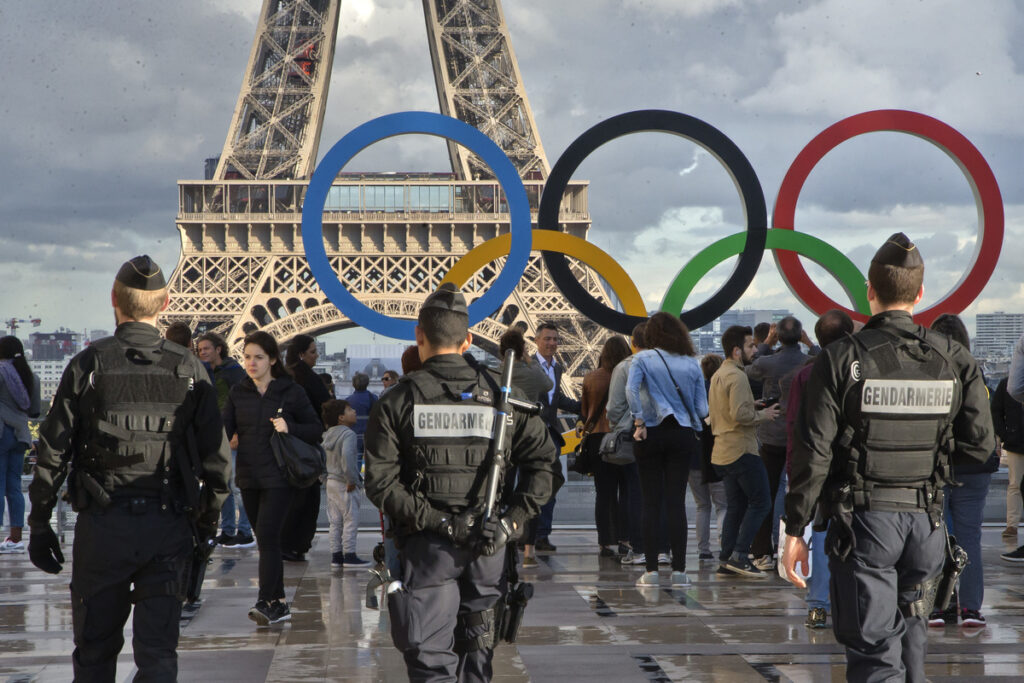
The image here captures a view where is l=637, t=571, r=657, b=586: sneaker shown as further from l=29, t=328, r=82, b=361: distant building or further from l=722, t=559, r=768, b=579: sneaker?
l=29, t=328, r=82, b=361: distant building

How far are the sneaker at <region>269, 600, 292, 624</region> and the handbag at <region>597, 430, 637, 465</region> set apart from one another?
2.49 metres

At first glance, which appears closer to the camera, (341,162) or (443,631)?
(443,631)

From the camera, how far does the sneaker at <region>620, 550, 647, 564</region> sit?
7776mm

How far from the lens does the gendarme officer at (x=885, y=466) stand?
3422 mm

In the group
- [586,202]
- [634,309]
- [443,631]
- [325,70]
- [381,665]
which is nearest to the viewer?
[443,631]

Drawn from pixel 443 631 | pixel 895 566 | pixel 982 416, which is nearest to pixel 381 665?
pixel 443 631

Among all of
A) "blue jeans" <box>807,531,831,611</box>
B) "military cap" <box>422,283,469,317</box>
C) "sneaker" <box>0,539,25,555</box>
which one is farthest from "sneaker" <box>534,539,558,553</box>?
"military cap" <box>422,283,469,317</box>

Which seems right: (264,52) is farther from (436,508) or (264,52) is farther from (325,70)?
(436,508)

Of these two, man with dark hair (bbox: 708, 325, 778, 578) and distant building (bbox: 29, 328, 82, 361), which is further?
distant building (bbox: 29, 328, 82, 361)

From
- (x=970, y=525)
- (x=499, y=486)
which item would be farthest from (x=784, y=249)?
(x=499, y=486)

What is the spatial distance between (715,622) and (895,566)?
2.36 metres

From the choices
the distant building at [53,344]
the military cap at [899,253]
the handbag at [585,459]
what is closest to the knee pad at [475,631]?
the military cap at [899,253]

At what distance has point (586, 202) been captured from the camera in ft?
108

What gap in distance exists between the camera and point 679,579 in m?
6.94
